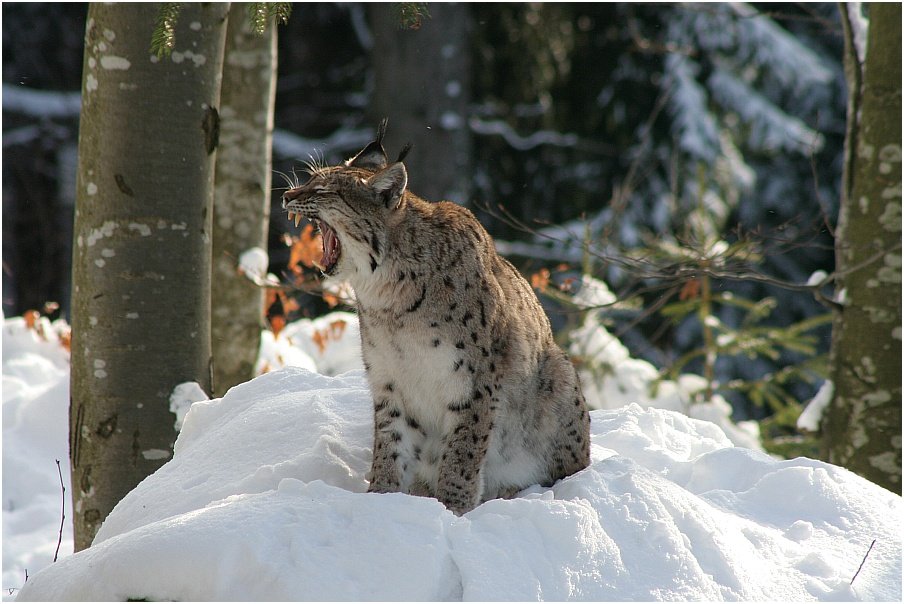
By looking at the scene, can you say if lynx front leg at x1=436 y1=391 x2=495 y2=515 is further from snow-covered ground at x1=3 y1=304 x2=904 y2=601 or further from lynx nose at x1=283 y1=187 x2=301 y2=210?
lynx nose at x1=283 y1=187 x2=301 y2=210

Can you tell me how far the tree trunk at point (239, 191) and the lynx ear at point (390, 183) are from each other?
2853 mm

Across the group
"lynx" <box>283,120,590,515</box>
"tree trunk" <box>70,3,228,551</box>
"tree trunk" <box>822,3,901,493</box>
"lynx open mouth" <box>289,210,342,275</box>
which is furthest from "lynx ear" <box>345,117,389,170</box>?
"tree trunk" <box>822,3,901,493</box>

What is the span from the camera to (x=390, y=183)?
3.45m

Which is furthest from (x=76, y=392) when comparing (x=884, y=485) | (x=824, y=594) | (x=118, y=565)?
(x=884, y=485)

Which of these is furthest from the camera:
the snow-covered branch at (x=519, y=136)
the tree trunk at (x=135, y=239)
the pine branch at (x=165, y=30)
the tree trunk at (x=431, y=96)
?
the snow-covered branch at (x=519, y=136)

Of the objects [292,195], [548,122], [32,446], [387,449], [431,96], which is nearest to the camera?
[292,195]

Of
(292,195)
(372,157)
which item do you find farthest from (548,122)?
(292,195)

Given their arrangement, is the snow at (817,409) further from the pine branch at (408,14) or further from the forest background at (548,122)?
the forest background at (548,122)

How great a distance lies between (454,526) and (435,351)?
0.78 meters

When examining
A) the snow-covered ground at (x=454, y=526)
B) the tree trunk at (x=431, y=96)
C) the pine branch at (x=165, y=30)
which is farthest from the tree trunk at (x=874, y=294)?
the tree trunk at (x=431, y=96)

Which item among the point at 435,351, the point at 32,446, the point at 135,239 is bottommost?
the point at 32,446

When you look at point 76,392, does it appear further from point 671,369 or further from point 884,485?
point 671,369

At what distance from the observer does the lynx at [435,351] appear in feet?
11.3

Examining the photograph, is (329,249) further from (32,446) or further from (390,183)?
(32,446)
